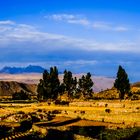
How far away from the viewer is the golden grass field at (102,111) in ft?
245

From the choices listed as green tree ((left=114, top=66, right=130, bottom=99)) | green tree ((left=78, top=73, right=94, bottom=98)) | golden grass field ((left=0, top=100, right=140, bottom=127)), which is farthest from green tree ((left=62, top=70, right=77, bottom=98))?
golden grass field ((left=0, top=100, right=140, bottom=127))

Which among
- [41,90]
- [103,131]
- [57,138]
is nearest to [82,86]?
[41,90]

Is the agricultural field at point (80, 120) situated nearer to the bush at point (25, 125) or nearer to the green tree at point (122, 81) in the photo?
the bush at point (25, 125)

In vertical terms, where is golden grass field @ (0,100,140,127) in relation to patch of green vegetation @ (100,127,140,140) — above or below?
above

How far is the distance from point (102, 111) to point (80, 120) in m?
6.00

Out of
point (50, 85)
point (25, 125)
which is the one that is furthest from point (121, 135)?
point (50, 85)

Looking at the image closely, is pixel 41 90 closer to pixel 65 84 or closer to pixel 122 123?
pixel 65 84

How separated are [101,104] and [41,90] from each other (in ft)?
132

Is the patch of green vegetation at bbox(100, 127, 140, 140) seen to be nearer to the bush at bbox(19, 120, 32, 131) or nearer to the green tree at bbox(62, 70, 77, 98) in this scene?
the bush at bbox(19, 120, 32, 131)

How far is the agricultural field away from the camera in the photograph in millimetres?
59419

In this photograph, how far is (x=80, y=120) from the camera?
80.2 metres

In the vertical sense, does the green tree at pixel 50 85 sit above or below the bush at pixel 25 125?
above

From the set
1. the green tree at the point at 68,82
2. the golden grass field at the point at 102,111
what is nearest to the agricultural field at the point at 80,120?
Result: the golden grass field at the point at 102,111

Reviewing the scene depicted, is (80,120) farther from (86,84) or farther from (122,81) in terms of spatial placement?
(86,84)
